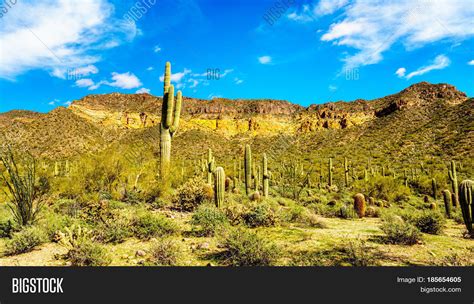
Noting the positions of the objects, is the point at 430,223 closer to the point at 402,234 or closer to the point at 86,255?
the point at 402,234

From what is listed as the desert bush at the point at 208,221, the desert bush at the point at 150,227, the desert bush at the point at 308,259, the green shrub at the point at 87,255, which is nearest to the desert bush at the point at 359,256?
the desert bush at the point at 308,259

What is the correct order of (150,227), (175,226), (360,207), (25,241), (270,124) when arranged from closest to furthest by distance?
(25,241) < (150,227) < (175,226) < (360,207) < (270,124)

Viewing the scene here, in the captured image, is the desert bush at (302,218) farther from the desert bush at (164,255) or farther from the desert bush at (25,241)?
the desert bush at (25,241)

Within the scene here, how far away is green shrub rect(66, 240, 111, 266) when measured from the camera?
17.3 feet

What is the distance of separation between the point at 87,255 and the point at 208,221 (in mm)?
3202

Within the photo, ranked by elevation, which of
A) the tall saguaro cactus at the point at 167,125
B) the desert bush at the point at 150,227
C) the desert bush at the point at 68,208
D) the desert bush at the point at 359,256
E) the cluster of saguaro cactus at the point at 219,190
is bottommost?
the desert bush at the point at 359,256

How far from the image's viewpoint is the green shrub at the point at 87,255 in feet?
17.3

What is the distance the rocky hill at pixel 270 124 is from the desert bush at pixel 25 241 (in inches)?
137

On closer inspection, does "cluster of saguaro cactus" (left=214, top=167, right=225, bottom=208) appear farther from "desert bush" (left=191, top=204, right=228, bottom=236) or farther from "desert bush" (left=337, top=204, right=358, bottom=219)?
"desert bush" (left=337, top=204, right=358, bottom=219)

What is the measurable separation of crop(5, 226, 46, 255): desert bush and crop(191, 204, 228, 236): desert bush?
351 centimetres

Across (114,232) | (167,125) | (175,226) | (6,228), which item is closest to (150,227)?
(175,226)

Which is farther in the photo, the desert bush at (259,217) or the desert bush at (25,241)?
the desert bush at (259,217)

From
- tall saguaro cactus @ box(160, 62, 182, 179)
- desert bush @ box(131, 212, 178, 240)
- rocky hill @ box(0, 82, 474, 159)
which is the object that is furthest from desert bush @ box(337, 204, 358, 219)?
rocky hill @ box(0, 82, 474, 159)

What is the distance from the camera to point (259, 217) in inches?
339
